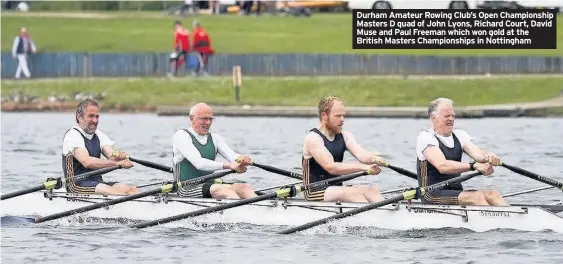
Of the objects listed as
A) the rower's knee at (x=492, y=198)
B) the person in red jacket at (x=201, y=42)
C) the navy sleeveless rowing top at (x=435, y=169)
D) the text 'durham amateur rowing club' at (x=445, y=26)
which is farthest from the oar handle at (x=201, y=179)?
the person in red jacket at (x=201, y=42)

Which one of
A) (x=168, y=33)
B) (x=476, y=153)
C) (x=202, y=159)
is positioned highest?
(x=168, y=33)

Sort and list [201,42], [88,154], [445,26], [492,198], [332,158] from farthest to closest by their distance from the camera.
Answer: [201,42] < [445,26] < [88,154] < [332,158] < [492,198]

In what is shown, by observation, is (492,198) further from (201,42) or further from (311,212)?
(201,42)

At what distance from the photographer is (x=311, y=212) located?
65.8ft

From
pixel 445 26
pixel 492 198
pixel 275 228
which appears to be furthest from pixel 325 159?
pixel 445 26

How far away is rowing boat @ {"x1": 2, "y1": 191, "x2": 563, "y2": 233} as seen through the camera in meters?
19.1

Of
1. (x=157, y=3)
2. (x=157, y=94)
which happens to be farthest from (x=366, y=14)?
(x=157, y=3)

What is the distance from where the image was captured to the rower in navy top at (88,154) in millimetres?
21453

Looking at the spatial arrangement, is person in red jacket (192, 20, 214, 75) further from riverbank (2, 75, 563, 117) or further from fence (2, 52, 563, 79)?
fence (2, 52, 563, 79)

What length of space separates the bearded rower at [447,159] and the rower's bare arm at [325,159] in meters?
0.85

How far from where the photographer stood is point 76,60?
175ft

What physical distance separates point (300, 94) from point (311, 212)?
2624cm

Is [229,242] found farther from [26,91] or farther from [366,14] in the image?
[26,91]

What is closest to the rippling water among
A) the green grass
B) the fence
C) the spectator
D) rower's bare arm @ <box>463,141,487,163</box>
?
rower's bare arm @ <box>463,141,487,163</box>
